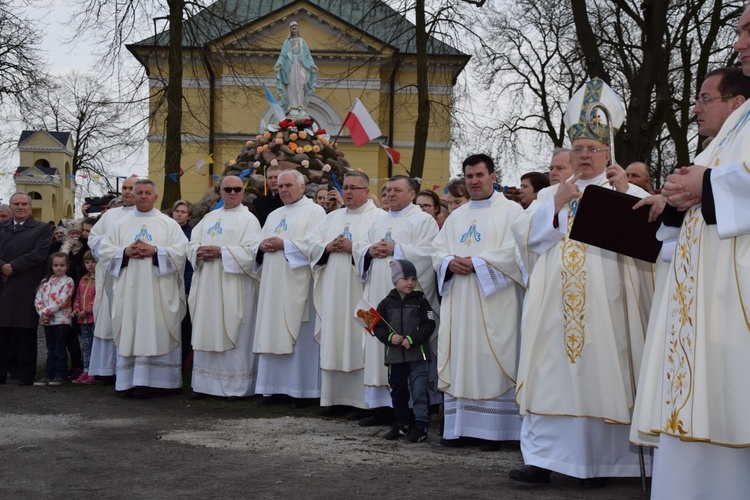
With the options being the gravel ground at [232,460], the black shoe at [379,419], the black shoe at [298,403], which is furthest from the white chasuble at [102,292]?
the black shoe at [379,419]

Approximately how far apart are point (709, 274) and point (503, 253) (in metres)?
3.38

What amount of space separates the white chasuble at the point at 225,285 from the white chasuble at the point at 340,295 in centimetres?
104

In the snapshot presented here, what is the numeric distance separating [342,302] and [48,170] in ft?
133

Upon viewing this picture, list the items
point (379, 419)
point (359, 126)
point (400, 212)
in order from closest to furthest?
point (379, 419), point (400, 212), point (359, 126)

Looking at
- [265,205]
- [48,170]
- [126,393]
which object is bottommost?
[126,393]

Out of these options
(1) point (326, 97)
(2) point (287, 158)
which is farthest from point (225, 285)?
(1) point (326, 97)

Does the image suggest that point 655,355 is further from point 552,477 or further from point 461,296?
point 461,296

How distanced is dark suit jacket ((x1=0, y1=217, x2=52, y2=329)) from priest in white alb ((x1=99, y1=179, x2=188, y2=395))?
99cm

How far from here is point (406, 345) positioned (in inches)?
293

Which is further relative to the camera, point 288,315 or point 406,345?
point 288,315

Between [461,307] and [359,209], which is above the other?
[359,209]

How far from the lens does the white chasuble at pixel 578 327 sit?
5914mm

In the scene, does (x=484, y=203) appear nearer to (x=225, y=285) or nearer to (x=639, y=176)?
(x=639, y=176)

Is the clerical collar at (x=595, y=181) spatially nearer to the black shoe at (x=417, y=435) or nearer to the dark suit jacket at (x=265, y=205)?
the black shoe at (x=417, y=435)
